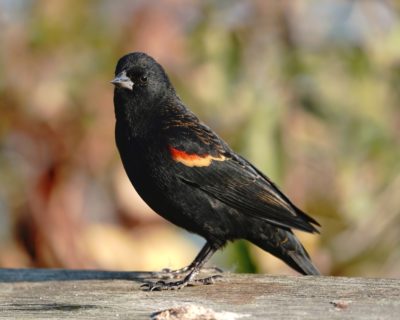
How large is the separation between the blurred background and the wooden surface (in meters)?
0.65

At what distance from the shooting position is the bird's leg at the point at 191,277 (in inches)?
181

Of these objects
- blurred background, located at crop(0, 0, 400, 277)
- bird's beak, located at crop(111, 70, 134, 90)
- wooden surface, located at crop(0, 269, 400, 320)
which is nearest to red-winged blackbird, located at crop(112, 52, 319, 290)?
bird's beak, located at crop(111, 70, 134, 90)

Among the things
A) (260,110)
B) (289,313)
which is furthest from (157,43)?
(289,313)

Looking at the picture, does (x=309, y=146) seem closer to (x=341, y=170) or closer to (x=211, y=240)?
(x=341, y=170)

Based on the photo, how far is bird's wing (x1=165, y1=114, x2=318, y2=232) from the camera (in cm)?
498

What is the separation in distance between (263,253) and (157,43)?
131cm

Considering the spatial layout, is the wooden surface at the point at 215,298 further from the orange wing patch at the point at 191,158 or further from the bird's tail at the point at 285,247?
the orange wing patch at the point at 191,158

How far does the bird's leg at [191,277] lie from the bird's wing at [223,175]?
0.25m

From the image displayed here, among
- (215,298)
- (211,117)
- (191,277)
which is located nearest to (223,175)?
(211,117)

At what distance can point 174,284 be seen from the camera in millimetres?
4668

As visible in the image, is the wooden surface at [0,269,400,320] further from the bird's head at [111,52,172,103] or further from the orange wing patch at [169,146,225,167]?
the bird's head at [111,52,172,103]

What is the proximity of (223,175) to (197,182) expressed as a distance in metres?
0.15

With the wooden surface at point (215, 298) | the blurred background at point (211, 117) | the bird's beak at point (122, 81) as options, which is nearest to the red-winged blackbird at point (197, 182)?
the bird's beak at point (122, 81)

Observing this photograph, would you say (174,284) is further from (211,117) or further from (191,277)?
(211,117)
